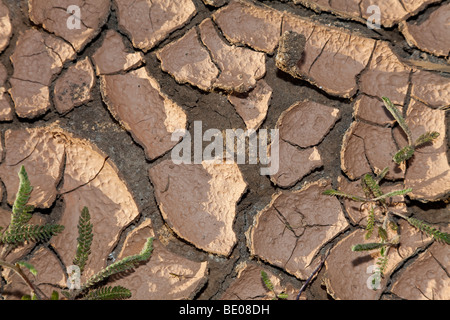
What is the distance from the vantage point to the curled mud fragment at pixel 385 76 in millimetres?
2111

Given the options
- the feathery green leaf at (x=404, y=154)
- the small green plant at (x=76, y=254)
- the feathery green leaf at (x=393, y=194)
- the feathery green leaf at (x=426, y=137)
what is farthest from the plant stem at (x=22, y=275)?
the feathery green leaf at (x=426, y=137)

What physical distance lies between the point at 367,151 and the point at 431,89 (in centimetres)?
42

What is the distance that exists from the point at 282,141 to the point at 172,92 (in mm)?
563

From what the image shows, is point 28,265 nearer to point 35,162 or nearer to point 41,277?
point 41,277

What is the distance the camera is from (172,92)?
210cm

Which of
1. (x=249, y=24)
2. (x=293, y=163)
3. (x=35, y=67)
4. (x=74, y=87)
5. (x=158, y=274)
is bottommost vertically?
(x=158, y=274)

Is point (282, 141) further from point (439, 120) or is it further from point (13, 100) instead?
→ point (13, 100)

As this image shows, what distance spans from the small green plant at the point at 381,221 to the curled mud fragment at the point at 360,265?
0.03m

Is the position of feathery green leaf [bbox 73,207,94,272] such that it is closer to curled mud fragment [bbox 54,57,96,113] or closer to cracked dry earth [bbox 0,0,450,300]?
cracked dry earth [bbox 0,0,450,300]

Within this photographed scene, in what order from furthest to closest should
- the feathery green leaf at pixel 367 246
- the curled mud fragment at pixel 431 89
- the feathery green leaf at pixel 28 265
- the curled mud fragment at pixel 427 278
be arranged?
the curled mud fragment at pixel 431 89
the curled mud fragment at pixel 427 278
the feathery green leaf at pixel 367 246
the feathery green leaf at pixel 28 265

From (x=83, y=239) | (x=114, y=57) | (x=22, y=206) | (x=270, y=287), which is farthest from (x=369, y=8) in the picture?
(x=22, y=206)

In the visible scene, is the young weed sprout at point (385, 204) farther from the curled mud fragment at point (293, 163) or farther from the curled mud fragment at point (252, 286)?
the curled mud fragment at point (252, 286)

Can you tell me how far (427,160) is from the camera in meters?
2.05

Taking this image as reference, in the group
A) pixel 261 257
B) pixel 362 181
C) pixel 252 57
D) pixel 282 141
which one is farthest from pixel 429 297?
pixel 252 57
